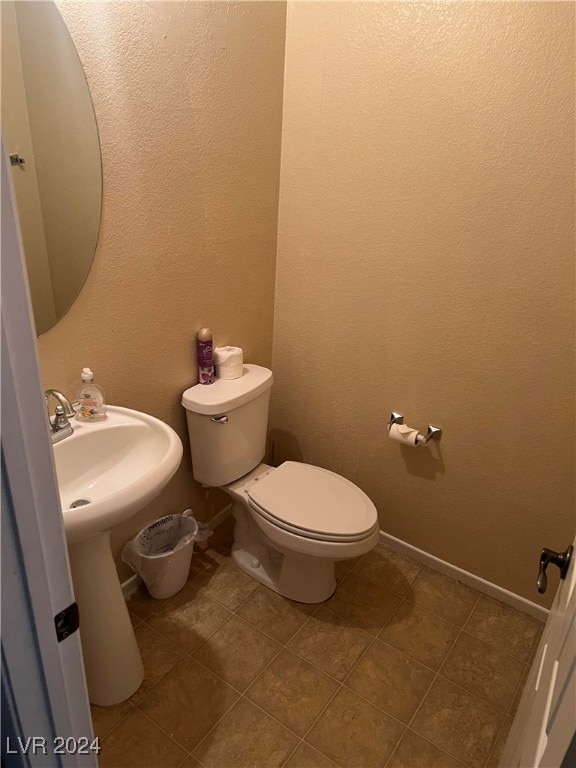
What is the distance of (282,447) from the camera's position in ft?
7.54

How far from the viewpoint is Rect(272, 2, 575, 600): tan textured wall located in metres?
1.41

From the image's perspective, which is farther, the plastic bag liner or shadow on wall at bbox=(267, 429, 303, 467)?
shadow on wall at bbox=(267, 429, 303, 467)

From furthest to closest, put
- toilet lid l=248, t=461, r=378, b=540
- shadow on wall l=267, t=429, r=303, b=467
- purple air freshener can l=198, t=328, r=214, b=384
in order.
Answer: shadow on wall l=267, t=429, r=303, b=467, purple air freshener can l=198, t=328, r=214, b=384, toilet lid l=248, t=461, r=378, b=540

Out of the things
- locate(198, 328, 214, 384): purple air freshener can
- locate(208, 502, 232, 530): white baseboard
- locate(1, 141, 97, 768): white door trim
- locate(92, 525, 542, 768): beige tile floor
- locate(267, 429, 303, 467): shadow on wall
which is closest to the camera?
locate(1, 141, 97, 768): white door trim

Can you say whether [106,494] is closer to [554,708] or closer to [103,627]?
[103,627]

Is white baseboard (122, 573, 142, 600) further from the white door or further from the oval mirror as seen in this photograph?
the white door

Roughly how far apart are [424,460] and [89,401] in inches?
47.3

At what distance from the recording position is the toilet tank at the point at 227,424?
5.61 feet

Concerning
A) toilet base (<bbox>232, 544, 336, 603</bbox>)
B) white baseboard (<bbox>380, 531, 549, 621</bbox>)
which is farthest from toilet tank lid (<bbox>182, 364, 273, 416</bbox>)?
white baseboard (<bbox>380, 531, 549, 621</bbox>)

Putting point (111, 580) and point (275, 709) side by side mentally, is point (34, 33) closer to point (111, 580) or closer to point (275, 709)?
point (111, 580)

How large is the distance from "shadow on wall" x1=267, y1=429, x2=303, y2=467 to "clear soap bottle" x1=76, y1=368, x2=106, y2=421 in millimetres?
985

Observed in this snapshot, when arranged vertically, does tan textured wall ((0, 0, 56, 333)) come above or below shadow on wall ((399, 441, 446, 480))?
above

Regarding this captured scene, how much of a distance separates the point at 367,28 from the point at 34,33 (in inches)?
38.0

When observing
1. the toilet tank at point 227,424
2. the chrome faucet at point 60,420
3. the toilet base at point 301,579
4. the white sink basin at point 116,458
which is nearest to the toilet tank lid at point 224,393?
the toilet tank at point 227,424
